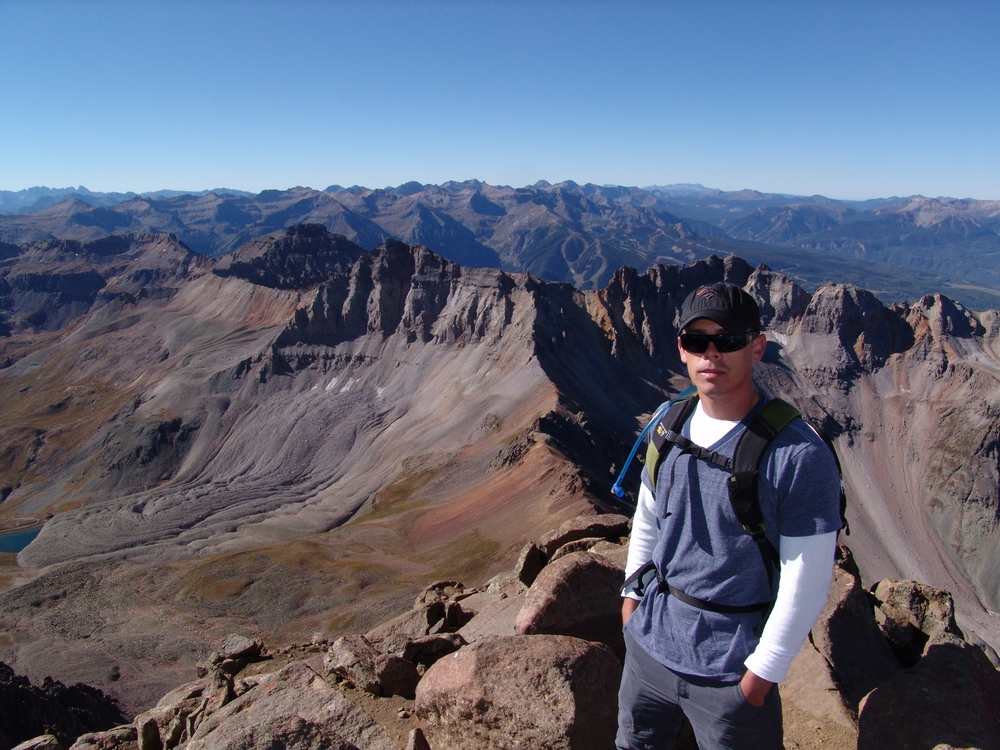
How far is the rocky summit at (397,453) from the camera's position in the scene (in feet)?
162

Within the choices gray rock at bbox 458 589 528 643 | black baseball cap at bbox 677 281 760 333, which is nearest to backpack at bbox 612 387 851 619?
black baseball cap at bbox 677 281 760 333

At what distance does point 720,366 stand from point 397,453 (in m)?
83.6

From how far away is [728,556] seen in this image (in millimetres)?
6164

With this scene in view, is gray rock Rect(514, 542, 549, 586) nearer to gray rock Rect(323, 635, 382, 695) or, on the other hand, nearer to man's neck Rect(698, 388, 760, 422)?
gray rock Rect(323, 635, 382, 695)

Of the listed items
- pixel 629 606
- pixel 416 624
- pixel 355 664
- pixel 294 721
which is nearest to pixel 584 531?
pixel 416 624

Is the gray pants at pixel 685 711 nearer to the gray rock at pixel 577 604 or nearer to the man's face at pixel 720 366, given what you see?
the man's face at pixel 720 366

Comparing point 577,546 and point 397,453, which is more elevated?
point 577,546

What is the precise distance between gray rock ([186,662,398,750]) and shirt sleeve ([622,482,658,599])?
20.4ft

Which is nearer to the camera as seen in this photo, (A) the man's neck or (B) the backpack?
(B) the backpack

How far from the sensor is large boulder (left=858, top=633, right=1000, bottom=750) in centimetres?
851

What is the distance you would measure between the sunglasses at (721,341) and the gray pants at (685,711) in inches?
137

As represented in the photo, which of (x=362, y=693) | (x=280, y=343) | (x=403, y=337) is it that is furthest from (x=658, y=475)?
(x=280, y=343)

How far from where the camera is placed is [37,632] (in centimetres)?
5191

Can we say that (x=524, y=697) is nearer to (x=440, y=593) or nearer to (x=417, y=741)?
(x=417, y=741)
